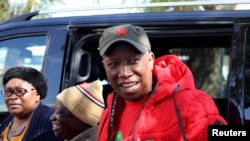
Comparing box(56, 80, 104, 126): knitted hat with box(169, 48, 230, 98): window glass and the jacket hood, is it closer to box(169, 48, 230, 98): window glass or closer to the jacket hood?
the jacket hood

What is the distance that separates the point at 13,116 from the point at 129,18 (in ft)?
3.26

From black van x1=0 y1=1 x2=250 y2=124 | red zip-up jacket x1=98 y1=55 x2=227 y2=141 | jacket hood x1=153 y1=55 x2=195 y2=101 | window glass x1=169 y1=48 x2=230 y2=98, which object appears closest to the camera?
red zip-up jacket x1=98 y1=55 x2=227 y2=141

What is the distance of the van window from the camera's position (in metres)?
3.67

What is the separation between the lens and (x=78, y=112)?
8.46 feet

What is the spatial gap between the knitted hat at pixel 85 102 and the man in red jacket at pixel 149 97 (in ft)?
0.84

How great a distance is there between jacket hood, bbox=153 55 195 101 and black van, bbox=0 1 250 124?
794mm

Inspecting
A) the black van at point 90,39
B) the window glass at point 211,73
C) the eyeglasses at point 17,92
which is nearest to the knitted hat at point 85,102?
the eyeglasses at point 17,92

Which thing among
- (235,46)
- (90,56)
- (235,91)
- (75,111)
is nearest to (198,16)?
(235,46)

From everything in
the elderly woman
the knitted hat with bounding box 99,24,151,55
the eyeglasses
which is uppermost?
the knitted hat with bounding box 99,24,151,55

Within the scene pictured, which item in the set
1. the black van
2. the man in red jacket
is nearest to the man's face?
the man in red jacket

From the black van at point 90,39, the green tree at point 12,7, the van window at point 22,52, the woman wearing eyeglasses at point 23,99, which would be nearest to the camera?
the black van at point 90,39

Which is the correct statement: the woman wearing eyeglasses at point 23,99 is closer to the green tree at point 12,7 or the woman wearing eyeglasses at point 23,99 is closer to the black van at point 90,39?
the black van at point 90,39

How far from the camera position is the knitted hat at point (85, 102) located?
2578 millimetres

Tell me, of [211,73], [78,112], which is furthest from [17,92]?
[211,73]
